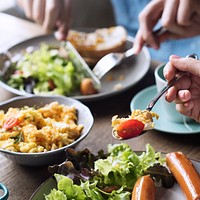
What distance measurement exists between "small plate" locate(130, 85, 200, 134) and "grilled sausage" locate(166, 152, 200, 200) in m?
0.25

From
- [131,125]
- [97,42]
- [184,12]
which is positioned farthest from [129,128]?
[97,42]

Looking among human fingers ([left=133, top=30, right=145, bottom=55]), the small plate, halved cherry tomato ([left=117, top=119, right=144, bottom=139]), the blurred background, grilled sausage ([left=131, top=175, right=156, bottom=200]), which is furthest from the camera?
the blurred background

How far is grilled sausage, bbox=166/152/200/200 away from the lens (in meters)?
1.02

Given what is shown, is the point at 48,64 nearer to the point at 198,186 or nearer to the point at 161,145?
the point at 161,145

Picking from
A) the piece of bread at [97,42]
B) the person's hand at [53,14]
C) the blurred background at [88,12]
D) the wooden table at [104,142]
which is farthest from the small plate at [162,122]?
the blurred background at [88,12]

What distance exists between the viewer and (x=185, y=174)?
1.07 metres

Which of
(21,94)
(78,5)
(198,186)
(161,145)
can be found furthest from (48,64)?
(78,5)

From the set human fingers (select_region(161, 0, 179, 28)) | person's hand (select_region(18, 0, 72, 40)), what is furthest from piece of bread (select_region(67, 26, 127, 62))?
human fingers (select_region(161, 0, 179, 28))

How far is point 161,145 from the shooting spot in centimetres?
136

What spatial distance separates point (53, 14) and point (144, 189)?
3.61 ft

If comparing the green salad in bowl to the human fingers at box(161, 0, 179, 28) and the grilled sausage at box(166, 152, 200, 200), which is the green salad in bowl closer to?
the human fingers at box(161, 0, 179, 28)

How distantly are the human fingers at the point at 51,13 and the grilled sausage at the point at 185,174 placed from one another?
0.99 meters

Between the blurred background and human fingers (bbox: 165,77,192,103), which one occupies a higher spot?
human fingers (bbox: 165,77,192,103)

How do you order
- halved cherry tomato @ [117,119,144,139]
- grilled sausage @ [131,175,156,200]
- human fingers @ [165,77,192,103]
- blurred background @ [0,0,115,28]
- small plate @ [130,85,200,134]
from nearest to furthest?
1. grilled sausage @ [131,175,156,200]
2. halved cherry tomato @ [117,119,144,139]
3. human fingers @ [165,77,192,103]
4. small plate @ [130,85,200,134]
5. blurred background @ [0,0,115,28]
